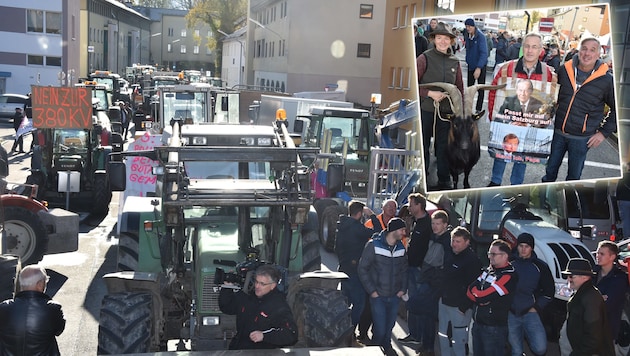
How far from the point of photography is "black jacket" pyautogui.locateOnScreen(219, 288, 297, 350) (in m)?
6.87

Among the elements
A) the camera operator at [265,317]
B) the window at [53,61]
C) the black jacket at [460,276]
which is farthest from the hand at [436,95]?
the window at [53,61]

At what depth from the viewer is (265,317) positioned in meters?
6.90

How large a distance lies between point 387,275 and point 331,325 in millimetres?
1765

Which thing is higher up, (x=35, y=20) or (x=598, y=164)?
(x=35, y=20)

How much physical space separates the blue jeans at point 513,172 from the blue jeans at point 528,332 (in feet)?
11.7

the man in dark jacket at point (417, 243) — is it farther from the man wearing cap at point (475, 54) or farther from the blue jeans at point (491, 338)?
the man wearing cap at point (475, 54)

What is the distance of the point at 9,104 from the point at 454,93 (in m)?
40.3

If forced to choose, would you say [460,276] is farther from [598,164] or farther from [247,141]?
[598,164]

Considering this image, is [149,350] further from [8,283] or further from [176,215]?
[8,283]

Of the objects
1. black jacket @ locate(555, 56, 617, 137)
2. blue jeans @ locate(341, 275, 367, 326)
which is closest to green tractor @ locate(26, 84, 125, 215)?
blue jeans @ locate(341, 275, 367, 326)

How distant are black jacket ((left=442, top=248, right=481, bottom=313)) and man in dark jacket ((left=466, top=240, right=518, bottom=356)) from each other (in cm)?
49

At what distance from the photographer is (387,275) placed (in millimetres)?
9508

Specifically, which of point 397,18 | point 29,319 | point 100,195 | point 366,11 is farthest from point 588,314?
point 366,11

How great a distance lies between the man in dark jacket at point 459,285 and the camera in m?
8.95
